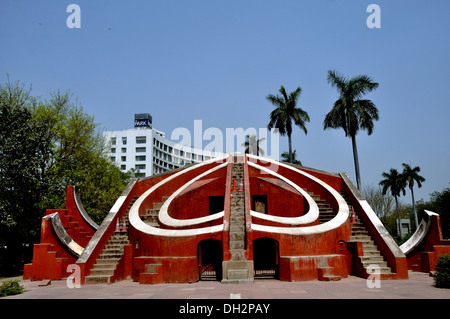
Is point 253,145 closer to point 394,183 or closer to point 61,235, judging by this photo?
point 394,183

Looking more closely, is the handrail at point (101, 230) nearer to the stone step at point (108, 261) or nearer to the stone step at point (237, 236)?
the stone step at point (108, 261)

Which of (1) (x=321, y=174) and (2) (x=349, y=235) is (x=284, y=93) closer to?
(1) (x=321, y=174)

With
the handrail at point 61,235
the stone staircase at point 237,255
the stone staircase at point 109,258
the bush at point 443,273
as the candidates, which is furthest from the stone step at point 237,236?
the handrail at point 61,235

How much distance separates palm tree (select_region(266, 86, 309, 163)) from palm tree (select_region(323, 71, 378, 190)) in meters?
5.90

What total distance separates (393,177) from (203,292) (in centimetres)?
4239

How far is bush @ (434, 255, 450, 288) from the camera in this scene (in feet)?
26.0

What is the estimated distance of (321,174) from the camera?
15383 mm

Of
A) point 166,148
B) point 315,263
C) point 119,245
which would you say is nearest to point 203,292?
point 315,263

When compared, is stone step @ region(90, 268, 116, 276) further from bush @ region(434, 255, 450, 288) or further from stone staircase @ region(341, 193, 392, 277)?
bush @ region(434, 255, 450, 288)

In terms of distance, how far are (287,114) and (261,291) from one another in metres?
22.6

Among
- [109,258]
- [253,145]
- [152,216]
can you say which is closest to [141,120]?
[253,145]

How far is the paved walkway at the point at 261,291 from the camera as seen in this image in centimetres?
699

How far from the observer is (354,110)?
→ 22.3m

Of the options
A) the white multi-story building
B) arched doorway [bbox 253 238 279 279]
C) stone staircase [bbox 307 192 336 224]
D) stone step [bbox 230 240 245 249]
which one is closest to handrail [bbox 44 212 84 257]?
stone step [bbox 230 240 245 249]
